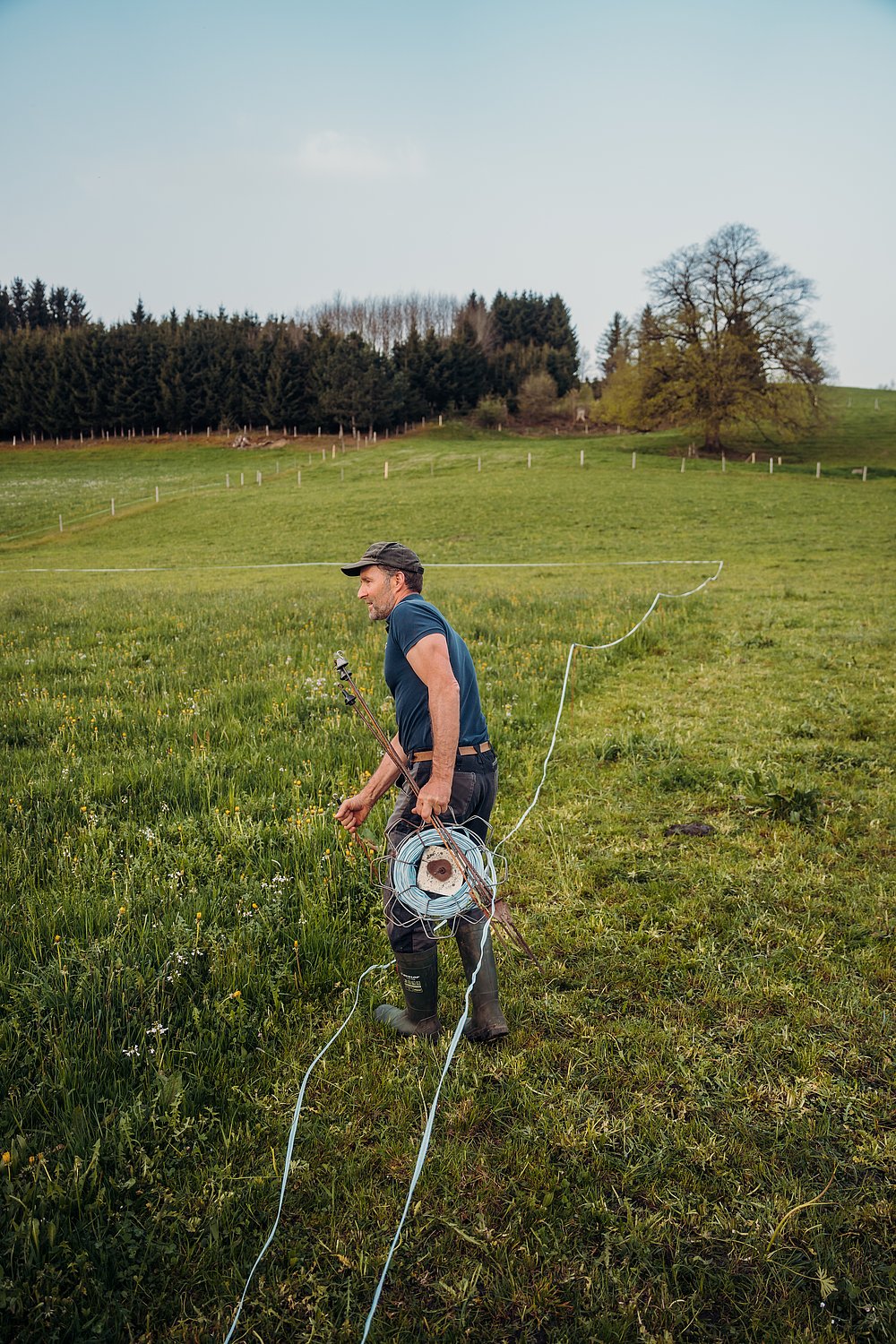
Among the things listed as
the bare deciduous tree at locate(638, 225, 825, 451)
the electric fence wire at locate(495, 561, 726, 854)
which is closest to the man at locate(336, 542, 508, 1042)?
the electric fence wire at locate(495, 561, 726, 854)

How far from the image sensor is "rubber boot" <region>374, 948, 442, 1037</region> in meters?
3.63

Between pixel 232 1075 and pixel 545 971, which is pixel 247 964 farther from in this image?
pixel 545 971

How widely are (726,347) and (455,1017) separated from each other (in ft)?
187

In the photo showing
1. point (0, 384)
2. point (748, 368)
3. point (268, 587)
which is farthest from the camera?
point (0, 384)

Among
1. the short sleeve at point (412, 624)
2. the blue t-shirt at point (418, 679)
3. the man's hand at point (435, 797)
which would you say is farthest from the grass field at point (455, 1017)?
the short sleeve at point (412, 624)

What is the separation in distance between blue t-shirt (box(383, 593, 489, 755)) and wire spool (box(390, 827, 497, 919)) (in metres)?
0.49

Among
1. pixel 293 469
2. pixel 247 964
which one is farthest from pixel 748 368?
pixel 247 964

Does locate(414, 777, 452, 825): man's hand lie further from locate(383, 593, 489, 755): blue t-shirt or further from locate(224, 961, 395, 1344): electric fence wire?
locate(224, 961, 395, 1344): electric fence wire

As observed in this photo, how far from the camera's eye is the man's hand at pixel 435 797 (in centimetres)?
349

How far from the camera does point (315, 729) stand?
7.66m

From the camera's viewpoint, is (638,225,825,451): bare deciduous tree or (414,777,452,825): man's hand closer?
(414,777,452,825): man's hand

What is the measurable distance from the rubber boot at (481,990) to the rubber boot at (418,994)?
0.19 m

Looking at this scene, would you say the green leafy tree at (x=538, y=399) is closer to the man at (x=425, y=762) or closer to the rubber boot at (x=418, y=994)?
the man at (x=425, y=762)

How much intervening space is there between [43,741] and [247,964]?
4453mm
